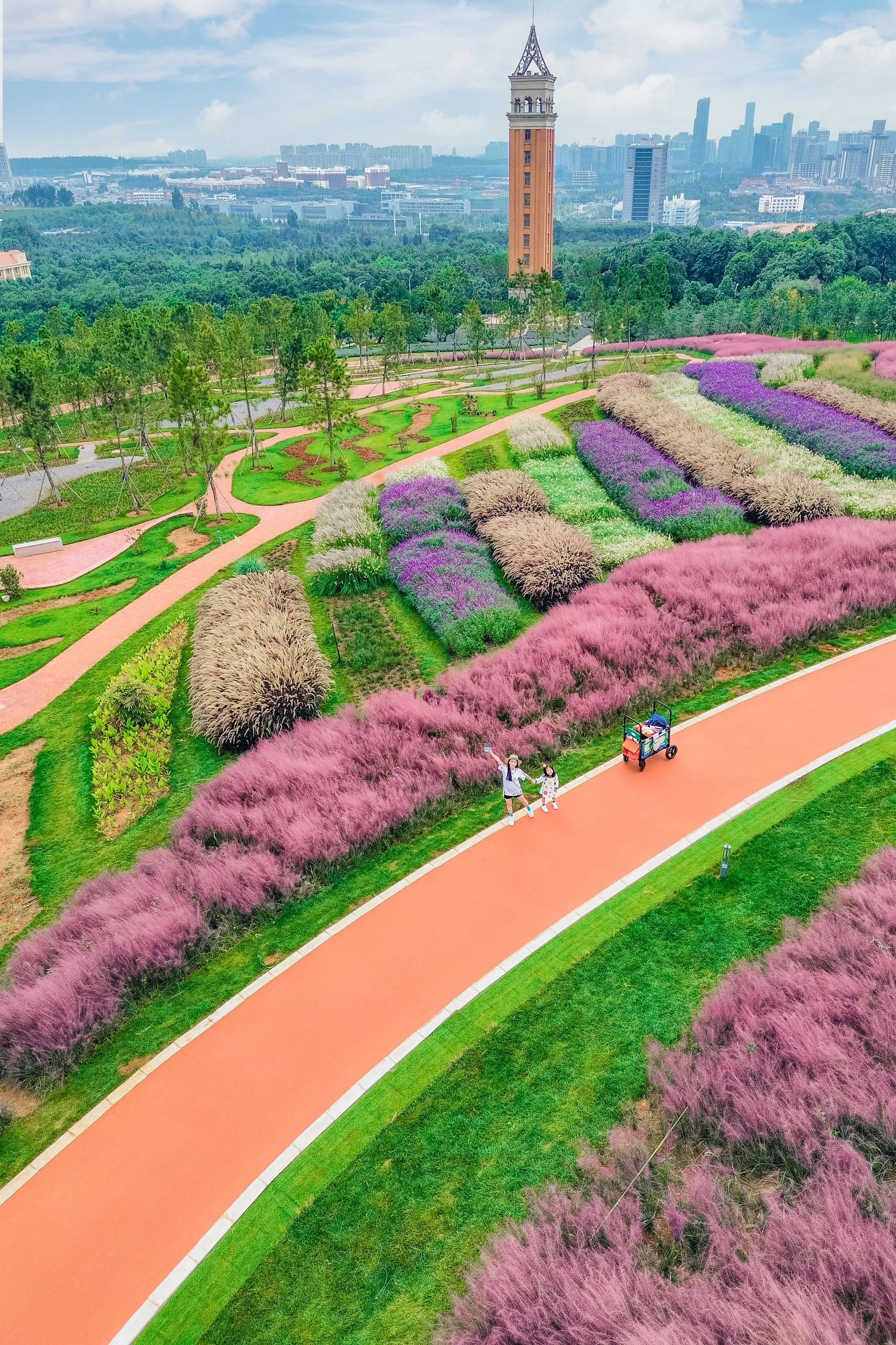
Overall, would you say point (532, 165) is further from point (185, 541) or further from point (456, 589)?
point (456, 589)

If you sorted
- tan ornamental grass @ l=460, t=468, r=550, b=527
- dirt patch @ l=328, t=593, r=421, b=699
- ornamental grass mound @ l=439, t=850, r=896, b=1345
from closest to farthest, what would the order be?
ornamental grass mound @ l=439, t=850, r=896, b=1345 → dirt patch @ l=328, t=593, r=421, b=699 → tan ornamental grass @ l=460, t=468, r=550, b=527

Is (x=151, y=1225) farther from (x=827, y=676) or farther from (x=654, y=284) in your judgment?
(x=654, y=284)

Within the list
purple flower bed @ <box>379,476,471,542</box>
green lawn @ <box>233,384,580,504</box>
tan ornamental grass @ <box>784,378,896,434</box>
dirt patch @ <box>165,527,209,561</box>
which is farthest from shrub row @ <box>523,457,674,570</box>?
dirt patch @ <box>165,527,209,561</box>

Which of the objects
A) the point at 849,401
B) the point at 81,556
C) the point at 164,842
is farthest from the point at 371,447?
the point at 164,842

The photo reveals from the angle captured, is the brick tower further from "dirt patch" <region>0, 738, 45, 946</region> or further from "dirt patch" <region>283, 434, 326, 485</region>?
"dirt patch" <region>0, 738, 45, 946</region>

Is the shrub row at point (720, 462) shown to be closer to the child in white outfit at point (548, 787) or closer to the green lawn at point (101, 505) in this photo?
the child in white outfit at point (548, 787)

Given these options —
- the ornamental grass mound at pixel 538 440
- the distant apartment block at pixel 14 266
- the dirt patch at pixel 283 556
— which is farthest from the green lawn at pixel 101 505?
the distant apartment block at pixel 14 266

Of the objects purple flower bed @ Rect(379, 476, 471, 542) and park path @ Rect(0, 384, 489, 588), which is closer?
purple flower bed @ Rect(379, 476, 471, 542)
